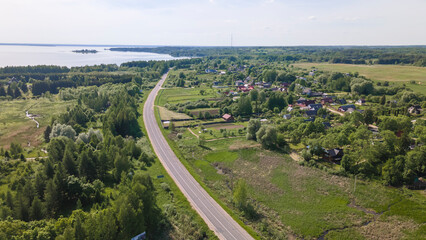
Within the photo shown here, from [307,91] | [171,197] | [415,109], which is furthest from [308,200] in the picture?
[307,91]

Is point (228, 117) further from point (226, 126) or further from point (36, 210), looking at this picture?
point (36, 210)

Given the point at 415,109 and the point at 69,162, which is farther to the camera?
the point at 415,109

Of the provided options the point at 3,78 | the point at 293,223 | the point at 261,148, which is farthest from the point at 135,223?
the point at 3,78

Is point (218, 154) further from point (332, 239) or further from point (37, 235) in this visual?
point (37, 235)

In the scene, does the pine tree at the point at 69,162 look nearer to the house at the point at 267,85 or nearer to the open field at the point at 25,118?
the open field at the point at 25,118

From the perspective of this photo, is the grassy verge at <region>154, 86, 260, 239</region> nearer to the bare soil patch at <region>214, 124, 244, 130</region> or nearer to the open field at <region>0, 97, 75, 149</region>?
the bare soil patch at <region>214, 124, 244, 130</region>

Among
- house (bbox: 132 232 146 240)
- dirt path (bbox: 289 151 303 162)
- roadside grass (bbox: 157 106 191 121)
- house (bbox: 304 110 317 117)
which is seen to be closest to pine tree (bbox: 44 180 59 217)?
house (bbox: 132 232 146 240)
